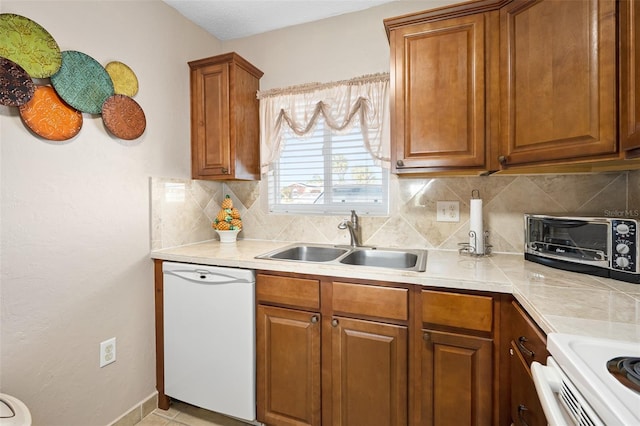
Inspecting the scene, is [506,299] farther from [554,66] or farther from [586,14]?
[586,14]

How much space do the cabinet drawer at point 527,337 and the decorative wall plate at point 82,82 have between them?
2185 millimetres

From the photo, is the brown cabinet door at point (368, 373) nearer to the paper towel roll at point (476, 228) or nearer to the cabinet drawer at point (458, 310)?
the cabinet drawer at point (458, 310)

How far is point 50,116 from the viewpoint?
1.41 m

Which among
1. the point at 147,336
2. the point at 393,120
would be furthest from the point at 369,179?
the point at 147,336

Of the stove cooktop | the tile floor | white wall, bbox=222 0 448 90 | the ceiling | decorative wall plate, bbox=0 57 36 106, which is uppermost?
the ceiling

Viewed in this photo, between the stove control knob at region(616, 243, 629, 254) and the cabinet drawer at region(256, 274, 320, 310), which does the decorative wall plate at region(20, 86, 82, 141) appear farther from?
the stove control knob at region(616, 243, 629, 254)

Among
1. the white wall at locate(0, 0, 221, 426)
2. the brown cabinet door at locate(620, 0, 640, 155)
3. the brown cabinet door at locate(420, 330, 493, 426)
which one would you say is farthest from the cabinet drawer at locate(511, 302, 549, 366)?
the white wall at locate(0, 0, 221, 426)

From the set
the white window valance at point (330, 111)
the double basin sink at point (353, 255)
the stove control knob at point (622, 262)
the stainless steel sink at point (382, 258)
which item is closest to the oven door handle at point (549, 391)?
the stove control knob at point (622, 262)

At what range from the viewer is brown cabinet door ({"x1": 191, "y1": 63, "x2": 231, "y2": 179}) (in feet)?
7.02

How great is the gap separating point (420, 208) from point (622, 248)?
988 millimetres

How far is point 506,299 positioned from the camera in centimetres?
124

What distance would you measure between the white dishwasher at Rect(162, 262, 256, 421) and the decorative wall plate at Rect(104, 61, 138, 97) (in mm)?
1047

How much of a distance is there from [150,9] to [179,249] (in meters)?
1.56

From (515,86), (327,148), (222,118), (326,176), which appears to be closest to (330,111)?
(327,148)
